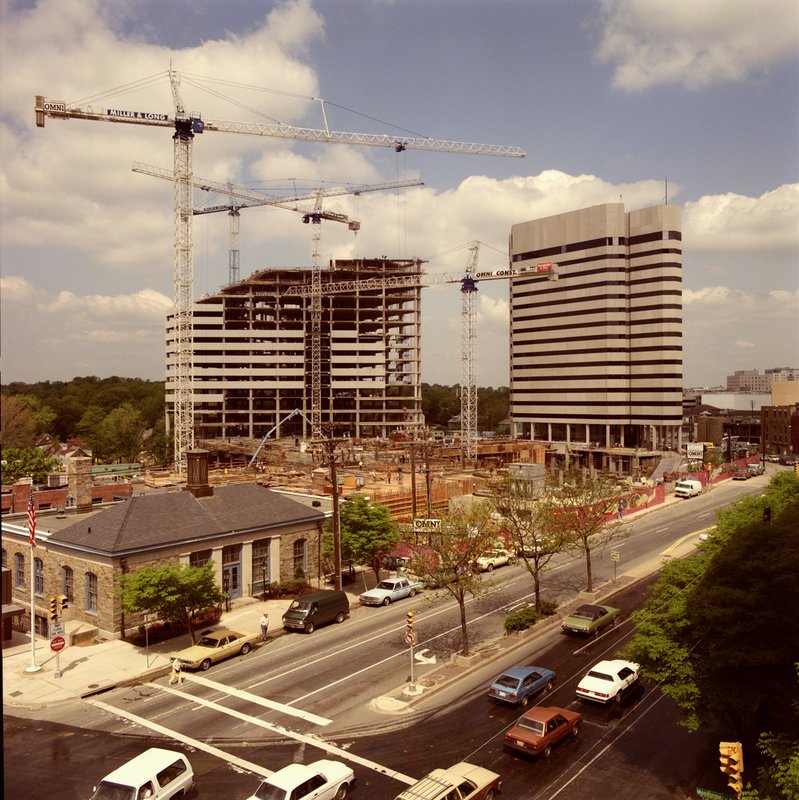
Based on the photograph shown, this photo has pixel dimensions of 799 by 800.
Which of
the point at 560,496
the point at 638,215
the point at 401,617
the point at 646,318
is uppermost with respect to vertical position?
the point at 638,215

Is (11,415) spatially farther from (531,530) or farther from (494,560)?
(494,560)

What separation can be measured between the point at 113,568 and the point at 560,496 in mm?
27628

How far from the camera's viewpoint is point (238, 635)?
3425cm

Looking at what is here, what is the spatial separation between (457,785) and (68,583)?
1105 inches

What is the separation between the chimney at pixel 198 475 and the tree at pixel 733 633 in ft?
92.1

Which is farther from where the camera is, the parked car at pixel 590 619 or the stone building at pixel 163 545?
the stone building at pixel 163 545

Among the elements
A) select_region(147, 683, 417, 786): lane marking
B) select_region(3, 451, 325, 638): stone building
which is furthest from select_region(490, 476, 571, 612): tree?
select_region(147, 683, 417, 786): lane marking

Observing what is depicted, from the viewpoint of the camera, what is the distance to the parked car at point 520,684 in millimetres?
27078

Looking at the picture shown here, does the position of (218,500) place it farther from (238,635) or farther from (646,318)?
(646,318)

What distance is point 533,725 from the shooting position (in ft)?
77.6

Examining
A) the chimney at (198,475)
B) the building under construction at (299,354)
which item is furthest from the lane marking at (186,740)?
the building under construction at (299,354)

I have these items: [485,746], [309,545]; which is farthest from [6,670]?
[485,746]

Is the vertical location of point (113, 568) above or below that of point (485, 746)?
above

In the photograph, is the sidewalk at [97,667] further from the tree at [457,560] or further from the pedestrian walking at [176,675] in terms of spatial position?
the tree at [457,560]
